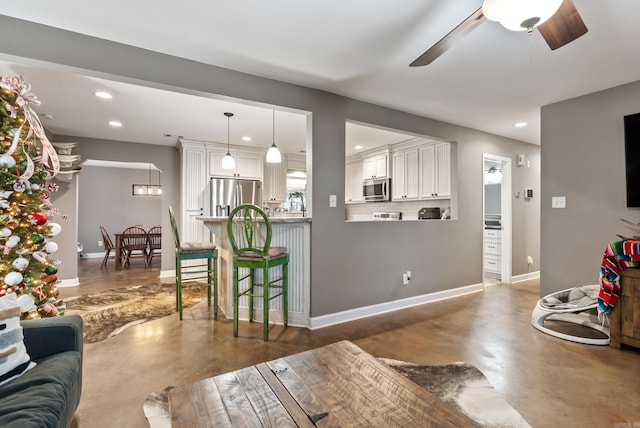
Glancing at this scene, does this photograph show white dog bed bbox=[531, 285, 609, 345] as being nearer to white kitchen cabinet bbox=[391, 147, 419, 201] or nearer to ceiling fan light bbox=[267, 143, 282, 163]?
white kitchen cabinet bbox=[391, 147, 419, 201]

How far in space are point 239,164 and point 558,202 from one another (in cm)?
478

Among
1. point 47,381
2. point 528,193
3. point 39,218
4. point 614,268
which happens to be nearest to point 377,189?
point 528,193

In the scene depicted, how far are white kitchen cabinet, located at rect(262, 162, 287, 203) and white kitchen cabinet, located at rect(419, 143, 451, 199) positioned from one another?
8.73 feet

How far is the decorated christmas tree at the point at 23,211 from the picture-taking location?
176cm

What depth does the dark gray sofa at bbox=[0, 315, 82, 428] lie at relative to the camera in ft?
3.30

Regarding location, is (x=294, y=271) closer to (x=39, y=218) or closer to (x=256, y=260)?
(x=256, y=260)

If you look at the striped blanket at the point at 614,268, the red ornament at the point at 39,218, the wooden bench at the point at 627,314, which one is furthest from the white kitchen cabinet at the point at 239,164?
the wooden bench at the point at 627,314

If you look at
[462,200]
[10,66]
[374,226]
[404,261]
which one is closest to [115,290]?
[10,66]

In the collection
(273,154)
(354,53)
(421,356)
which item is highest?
(354,53)

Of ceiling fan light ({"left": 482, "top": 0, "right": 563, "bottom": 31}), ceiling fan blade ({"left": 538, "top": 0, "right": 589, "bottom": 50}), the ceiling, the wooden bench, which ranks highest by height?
the ceiling

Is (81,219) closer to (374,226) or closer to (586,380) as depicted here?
(374,226)

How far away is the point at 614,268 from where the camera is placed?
2.43 m

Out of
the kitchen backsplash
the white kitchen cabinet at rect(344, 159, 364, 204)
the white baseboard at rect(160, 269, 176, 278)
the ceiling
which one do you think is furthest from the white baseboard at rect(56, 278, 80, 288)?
the kitchen backsplash

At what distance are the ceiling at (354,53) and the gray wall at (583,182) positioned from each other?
0.20 m
